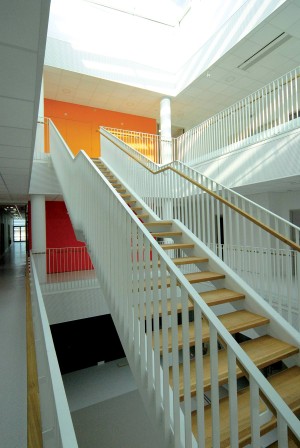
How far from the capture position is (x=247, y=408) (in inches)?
72.3

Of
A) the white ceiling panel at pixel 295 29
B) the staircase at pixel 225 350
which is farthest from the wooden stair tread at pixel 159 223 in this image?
the white ceiling panel at pixel 295 29

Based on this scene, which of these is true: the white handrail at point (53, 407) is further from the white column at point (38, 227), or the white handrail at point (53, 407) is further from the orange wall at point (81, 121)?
the orange wall at point (81, 121)

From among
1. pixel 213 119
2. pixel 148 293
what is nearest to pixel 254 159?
pixel 213 119

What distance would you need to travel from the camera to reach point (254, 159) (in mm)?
5109

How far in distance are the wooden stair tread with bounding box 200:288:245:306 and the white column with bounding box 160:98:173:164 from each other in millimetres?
6155

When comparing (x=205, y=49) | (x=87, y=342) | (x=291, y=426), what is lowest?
(x=87, y=342)

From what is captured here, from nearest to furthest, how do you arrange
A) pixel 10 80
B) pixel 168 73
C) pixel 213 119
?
pixel 10 80 < pixel 213 119 < pixel 168 73

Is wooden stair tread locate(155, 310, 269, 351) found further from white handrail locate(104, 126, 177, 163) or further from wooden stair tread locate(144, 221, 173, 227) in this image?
white handrail locate(104, 126, 177, 163)

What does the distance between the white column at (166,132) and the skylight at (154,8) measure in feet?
8.22

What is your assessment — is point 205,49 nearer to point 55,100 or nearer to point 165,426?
point 55,100

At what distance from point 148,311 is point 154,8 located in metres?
9.69

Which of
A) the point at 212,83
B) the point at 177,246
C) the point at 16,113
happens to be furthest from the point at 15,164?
the point at 212,83

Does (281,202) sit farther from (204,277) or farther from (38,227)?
(38,227)

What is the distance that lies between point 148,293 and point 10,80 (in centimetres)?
174
